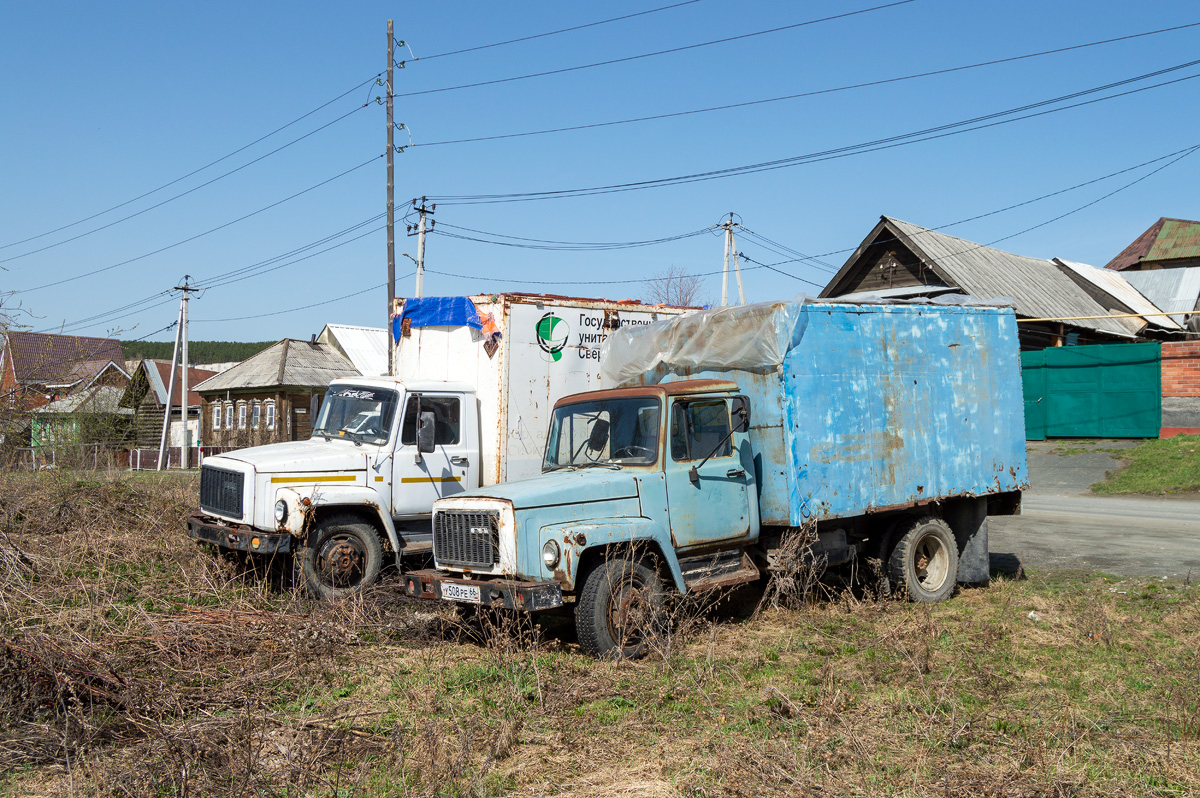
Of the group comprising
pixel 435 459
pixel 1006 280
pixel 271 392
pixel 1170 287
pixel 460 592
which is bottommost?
pixel 460 592

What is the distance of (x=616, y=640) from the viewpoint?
6699 mm

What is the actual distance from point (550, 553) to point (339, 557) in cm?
329

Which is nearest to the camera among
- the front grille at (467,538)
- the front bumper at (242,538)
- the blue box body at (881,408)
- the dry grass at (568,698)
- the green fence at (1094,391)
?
the dry grass at (568,698)

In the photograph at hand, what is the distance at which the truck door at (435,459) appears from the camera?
9.35 metres

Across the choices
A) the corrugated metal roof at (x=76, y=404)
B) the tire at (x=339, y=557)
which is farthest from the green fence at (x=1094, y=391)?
the corrugated metal roof at (x=76, y=404)

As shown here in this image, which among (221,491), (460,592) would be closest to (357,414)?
(221,491)

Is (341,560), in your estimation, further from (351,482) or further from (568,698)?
(568,698)

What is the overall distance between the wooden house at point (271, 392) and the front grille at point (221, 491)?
29.6 m

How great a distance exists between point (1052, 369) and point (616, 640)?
862 inches

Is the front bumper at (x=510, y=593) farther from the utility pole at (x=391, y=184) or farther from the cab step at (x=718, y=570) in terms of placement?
the utility pole at (x=391, y=184)

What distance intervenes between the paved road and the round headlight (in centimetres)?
691

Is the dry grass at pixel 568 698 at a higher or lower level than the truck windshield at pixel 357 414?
lower

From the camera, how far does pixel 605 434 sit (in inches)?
301

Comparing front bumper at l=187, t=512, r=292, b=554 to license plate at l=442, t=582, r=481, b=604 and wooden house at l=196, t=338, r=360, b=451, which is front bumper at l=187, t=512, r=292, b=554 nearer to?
license plate at l=442, t=582, r=481, b=604
